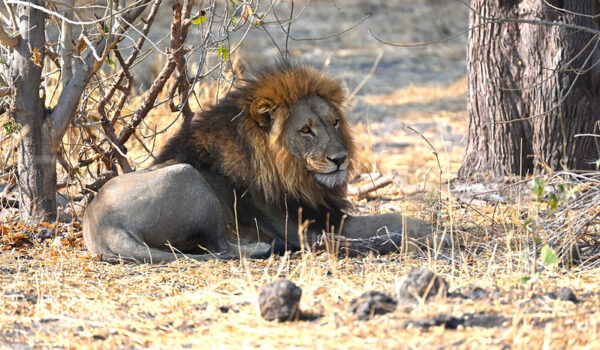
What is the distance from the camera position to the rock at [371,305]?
325 centimetres

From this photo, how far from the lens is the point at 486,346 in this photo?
2910mm

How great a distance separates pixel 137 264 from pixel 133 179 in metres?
0.58

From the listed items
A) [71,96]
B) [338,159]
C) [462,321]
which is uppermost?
[71,96]

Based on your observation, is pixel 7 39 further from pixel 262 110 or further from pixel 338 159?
pixel 338 159

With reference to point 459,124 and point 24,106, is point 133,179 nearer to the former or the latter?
point 24,106

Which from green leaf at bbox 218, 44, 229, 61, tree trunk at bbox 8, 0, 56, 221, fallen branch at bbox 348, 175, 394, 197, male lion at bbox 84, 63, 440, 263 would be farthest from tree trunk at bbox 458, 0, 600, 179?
tree trunk at bbox 8, 0, 56, 221

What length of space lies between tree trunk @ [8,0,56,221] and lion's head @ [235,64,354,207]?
128 cm

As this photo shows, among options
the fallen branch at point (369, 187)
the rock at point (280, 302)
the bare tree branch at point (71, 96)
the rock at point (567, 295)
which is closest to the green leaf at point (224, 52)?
the bare tree branch at point (71, 96)

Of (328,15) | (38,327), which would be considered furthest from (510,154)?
(328,15)

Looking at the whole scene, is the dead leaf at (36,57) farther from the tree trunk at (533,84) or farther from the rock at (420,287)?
the tree trunk at (533,84)

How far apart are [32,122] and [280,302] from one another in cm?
273

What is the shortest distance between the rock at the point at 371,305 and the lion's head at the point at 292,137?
1960 millimetres

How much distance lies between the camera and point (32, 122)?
530 cm

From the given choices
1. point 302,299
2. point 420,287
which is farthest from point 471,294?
point 302,299
